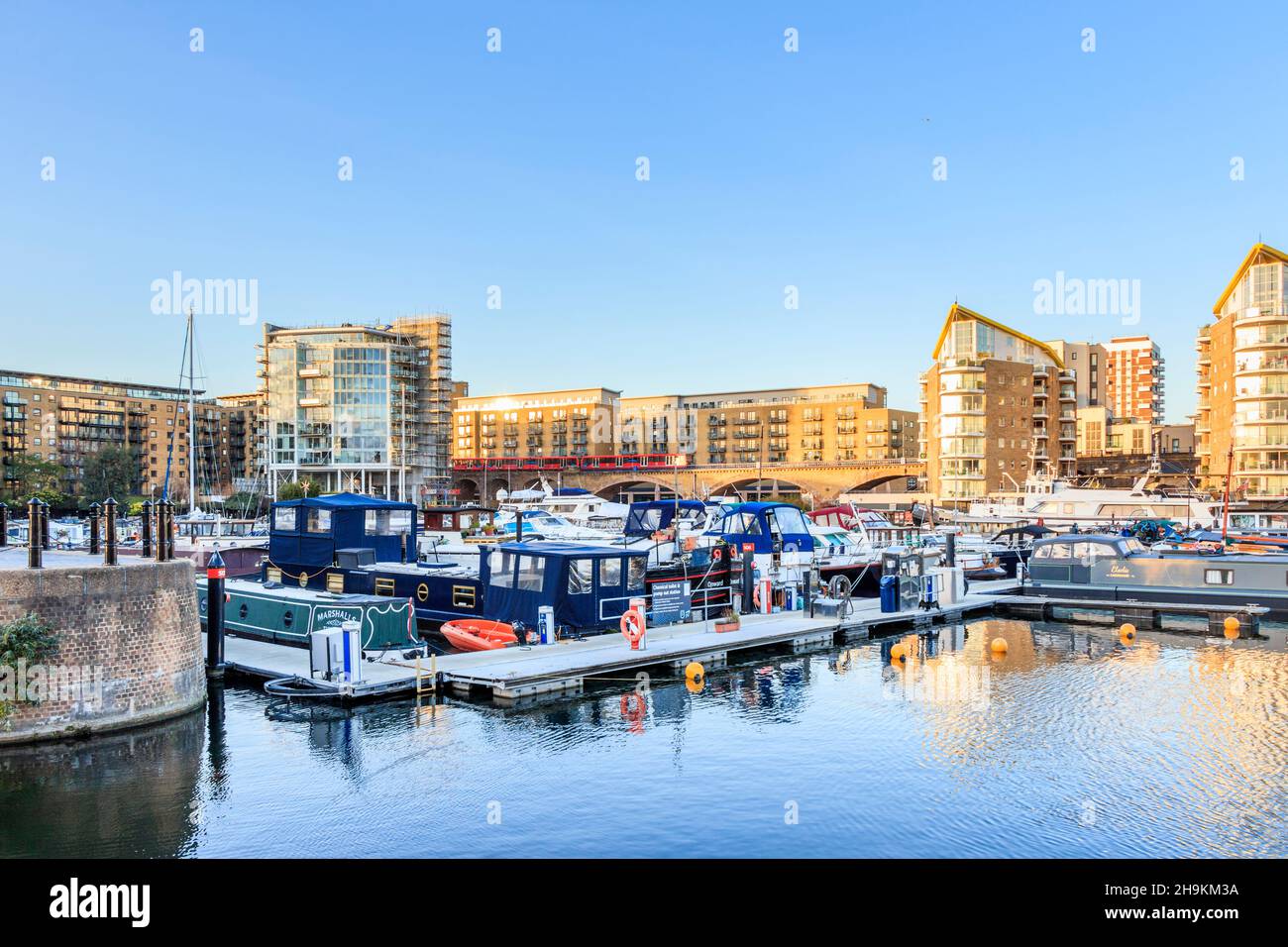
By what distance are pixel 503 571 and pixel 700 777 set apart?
12304 mm

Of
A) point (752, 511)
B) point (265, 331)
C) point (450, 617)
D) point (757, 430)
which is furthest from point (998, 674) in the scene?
point (757, 430)

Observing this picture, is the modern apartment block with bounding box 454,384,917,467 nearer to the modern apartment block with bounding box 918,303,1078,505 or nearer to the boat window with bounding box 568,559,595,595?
the modern apartment block with bounding box 918,303,1078,505

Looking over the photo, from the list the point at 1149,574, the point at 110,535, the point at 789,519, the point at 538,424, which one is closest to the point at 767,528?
the point at 789,519

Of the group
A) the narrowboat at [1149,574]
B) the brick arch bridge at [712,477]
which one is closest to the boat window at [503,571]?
the narrowboat at [1149,574]

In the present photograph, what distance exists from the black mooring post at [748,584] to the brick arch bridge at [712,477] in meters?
73.6

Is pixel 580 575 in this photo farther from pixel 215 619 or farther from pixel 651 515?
pixel 651 515

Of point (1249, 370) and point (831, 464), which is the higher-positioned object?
point (1249, 370)

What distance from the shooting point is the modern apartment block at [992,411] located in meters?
90.8

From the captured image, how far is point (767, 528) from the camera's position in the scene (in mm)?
35406

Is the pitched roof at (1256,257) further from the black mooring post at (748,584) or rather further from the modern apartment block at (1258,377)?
the black mooring post at (748,584)

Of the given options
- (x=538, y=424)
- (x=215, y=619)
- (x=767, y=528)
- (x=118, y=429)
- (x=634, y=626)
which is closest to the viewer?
(x=215, y=619)
